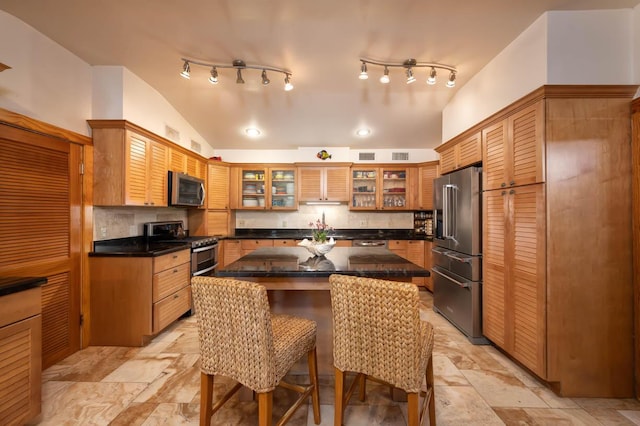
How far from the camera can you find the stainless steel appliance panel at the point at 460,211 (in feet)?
8.67

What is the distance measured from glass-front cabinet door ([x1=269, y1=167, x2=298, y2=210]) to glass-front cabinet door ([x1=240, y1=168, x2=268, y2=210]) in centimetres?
17

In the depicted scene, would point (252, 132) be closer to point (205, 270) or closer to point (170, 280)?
point (205, 270)

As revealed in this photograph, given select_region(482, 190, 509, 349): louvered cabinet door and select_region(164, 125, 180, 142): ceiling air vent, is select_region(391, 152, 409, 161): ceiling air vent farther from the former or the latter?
select_region(164, 125, 180, 142): ceiling air vent

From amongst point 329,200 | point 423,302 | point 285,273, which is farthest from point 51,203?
point 423,302

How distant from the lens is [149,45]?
244 cm

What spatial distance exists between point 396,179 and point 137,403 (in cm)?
450

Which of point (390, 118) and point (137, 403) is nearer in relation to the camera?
point (137, 403)

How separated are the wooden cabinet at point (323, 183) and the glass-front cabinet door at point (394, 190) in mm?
706

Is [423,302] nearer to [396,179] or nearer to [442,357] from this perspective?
[442,357]

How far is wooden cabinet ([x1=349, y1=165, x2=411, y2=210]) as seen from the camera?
4828 mm

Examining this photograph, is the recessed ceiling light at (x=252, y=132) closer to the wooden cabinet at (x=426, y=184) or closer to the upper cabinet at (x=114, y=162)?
the upper cabinet at (x=114, y=162)

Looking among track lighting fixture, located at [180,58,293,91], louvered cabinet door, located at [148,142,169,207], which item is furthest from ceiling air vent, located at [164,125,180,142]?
track lighting fixture, located at [180,58,293,91]

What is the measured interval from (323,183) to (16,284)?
12.8 feet

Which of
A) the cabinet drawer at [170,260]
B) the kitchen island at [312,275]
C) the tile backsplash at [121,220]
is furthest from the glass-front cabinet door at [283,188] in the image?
the kitchen island at [312,275]
